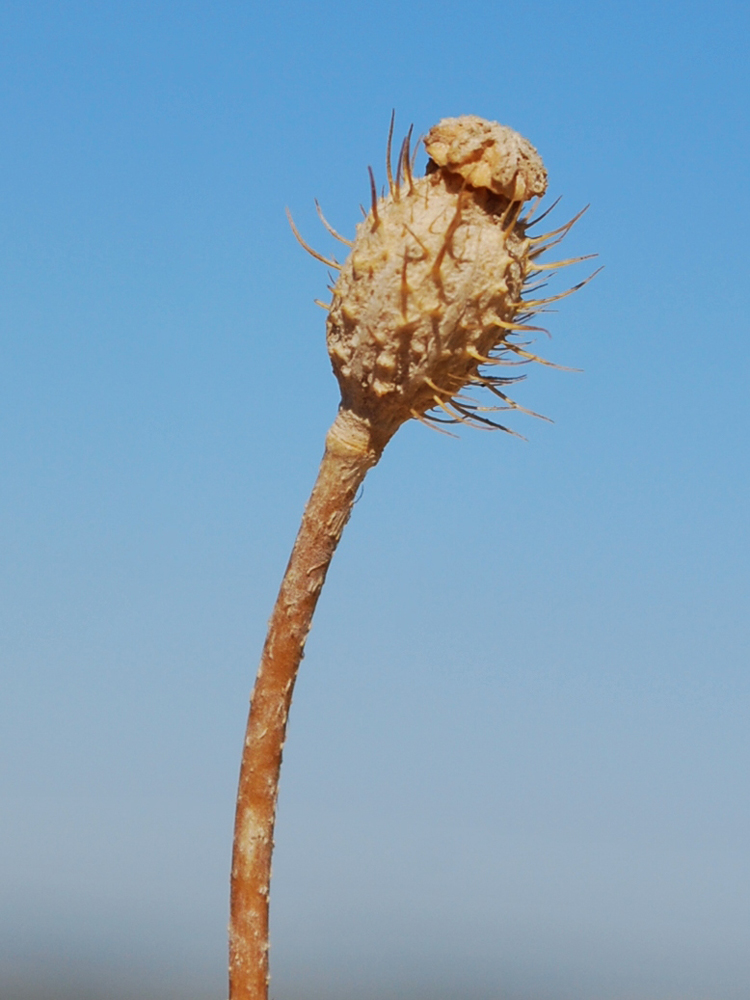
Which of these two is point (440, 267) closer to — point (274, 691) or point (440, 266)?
point (440, 266)

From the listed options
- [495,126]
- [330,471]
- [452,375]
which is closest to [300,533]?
[330,471]

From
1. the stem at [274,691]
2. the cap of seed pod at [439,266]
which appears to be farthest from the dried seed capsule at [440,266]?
the stem at [274,691]

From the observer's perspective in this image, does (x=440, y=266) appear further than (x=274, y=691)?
No

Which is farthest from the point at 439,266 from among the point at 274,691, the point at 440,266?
the point at 274,691

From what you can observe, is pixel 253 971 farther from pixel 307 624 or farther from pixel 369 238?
pixel 369 238

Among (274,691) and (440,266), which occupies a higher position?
(440,266)

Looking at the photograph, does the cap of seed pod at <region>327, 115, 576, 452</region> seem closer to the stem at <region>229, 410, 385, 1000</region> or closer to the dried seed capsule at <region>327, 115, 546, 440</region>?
the dried seed capsule at <region>327, 115, 546, 440</region>

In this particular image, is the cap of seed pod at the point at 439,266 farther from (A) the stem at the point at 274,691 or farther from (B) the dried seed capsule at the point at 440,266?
(A) the stem at the point at 274,691
